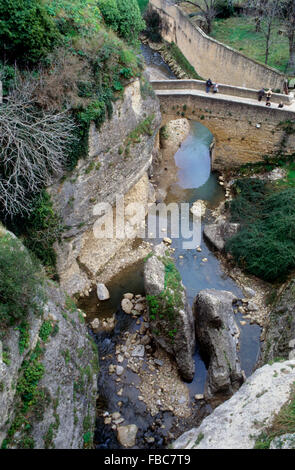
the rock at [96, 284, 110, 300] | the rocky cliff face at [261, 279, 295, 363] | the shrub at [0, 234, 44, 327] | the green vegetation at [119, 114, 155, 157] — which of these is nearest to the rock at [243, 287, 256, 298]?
the rocky cliff face at [261, 279, 295, 363]

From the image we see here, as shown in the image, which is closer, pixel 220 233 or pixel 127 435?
pixel 127 435

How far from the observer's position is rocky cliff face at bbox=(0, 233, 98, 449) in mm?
7090

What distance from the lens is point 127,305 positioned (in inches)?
525

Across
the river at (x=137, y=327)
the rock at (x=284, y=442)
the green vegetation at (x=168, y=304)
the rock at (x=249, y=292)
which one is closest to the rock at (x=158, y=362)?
the river at (x=137, y=327)

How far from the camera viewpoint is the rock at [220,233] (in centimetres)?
1564

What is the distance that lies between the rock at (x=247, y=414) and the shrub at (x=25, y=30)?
34.0ft

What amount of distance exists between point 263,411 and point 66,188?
8.34m

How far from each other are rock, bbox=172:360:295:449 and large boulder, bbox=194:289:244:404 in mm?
2992

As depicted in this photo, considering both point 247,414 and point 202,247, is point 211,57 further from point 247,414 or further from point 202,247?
point 247,414

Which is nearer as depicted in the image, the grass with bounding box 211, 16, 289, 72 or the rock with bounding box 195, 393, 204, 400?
the rock with bounding box 195, 393, 204, 400

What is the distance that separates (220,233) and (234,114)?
6210 mm

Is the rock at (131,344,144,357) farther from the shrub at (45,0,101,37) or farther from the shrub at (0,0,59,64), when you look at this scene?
the shrub at (45,0,101,37)

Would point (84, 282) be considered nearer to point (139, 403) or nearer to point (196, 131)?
point (139, 403)

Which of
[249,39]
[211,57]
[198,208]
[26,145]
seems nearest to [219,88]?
[211,57]
